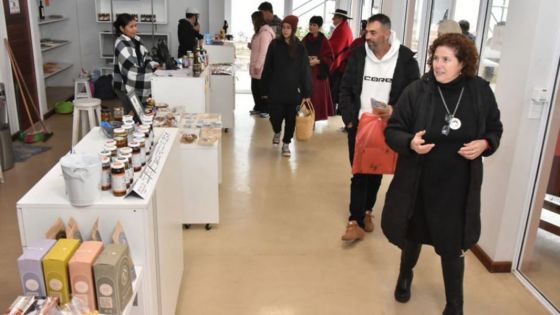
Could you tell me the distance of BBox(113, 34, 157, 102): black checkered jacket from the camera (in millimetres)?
4410

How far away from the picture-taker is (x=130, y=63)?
4.42 metres

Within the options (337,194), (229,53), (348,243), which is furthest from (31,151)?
(348,243)

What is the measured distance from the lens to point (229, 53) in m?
6.89

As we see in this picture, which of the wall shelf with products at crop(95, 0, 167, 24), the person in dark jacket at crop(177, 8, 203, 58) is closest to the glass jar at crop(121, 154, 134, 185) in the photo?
the person in dark jacket at crop(177, 8, 203, 58)

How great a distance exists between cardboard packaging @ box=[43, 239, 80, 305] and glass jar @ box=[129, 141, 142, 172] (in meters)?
0.57

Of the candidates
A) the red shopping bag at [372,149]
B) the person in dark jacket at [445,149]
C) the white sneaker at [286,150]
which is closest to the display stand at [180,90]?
the white sneaker at [286,150]

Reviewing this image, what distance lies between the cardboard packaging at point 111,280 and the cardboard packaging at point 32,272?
0.16m

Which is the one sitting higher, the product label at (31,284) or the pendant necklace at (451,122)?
the pendant necklace at (451,122)

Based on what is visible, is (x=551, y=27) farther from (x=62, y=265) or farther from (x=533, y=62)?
(x=62, y=265)

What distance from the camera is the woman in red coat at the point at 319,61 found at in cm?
629

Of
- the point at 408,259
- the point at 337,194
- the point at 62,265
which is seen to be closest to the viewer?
the point at 62,265

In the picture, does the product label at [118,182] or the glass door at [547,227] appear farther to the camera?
the glass door at [547,227]

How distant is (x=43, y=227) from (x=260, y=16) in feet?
16.7

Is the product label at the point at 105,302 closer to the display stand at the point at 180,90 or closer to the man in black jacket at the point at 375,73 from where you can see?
the man in black jacket at the point at 375,73
